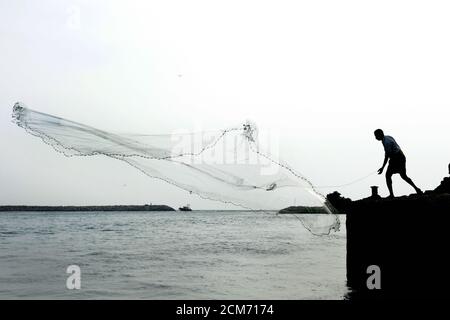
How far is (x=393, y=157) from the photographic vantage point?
46.4 feet

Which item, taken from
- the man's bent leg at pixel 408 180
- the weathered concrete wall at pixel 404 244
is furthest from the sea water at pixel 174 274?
the man's bent leg at pixel 408 180

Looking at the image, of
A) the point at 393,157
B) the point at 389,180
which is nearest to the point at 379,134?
the point at 393,157

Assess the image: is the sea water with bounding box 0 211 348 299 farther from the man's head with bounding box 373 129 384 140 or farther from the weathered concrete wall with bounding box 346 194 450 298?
the man's head with bounding box 373 129 384 140

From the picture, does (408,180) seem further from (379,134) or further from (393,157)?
(379,134)

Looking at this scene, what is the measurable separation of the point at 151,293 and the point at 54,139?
8115 millimetres

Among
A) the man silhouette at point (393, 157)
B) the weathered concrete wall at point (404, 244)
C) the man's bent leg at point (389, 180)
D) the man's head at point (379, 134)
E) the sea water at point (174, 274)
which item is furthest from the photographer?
the sea water at point (174, 274)

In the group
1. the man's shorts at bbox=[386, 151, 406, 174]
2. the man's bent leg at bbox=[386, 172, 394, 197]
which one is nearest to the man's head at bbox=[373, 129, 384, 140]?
the man's shorts at bbox=[386, 151, 406, 174]

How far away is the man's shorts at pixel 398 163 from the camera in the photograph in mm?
14117

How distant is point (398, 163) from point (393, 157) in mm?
208

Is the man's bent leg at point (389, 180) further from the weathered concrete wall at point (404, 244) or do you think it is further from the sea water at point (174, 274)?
the sea water at point (174, 274)

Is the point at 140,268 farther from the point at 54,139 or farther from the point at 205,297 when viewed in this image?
the point at 54,139

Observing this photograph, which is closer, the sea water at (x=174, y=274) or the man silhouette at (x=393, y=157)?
the man silhouette at (x=393, y=157)

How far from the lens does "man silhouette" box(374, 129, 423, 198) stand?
14.1 meters
